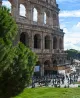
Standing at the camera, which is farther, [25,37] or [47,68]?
[47,68]

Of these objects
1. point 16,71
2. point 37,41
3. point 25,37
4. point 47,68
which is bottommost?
point 47,68

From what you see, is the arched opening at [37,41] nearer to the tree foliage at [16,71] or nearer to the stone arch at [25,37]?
the stone arch at [25,37]

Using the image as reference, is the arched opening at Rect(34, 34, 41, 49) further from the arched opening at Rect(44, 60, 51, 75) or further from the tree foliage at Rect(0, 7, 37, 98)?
the tree foliage at Rect(0, 7, 37, 98)

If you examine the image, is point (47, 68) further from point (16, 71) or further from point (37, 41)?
point (16, 71)

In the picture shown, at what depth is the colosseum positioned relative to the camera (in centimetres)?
4019

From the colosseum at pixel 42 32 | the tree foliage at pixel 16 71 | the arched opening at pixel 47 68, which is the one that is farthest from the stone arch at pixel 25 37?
the tree foliage at pixel 16 71

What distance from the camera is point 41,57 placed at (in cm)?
4359

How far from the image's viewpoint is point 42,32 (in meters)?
44.0

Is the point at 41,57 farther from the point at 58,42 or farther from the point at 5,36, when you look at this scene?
the point at 5,36

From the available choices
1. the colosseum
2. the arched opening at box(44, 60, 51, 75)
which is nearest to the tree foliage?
the colosseum

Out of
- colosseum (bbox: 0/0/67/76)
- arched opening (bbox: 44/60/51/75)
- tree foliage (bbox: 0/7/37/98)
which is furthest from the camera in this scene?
arched opening (bbox: 44/60/51/75)

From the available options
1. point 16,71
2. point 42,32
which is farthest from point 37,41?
point 16,71

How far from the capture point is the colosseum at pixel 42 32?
1582 inches

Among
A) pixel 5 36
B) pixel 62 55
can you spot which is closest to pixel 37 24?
pixel 62 55
